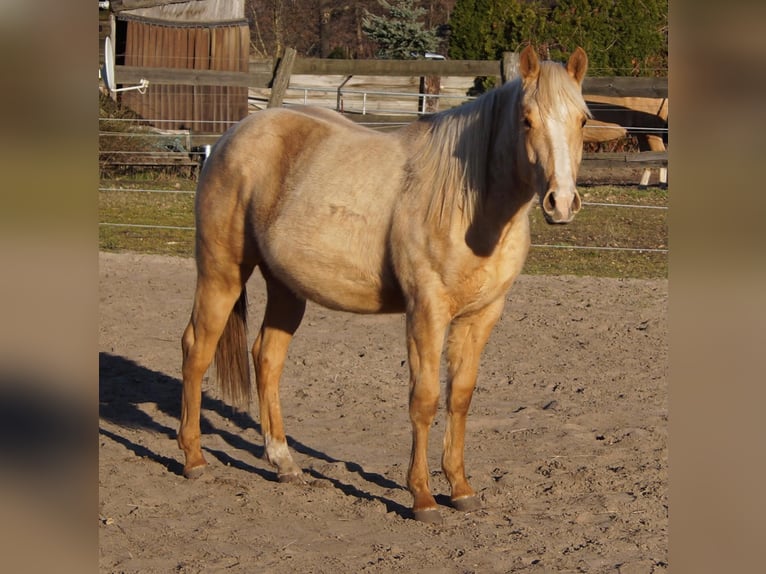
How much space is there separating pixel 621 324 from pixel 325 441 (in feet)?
9.66

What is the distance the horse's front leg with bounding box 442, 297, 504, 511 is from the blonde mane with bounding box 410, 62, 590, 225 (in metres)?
0.49

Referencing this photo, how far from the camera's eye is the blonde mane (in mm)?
3529

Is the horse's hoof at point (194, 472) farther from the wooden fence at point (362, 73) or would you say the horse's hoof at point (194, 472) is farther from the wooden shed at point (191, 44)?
the wooden shed at point (191, 44)

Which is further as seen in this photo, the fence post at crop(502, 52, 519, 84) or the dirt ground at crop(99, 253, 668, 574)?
the fence post at crop(502, 52, 519, 84)

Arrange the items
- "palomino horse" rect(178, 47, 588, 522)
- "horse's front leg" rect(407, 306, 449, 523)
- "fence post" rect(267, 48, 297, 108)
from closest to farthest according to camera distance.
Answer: "palomino horse" rect(178, 47, 588, 522), "horse's front leg" rect(407, 306, 449, 523), "fence post" rect(267, 48, 297, 108)

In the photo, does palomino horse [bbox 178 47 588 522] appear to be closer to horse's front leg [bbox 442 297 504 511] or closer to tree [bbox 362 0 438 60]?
horse's front leg [bbox 442 297 504 511]

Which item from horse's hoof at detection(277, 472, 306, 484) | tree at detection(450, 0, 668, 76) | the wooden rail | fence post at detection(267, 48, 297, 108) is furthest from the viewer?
tree at detection(450, 0, 668, 76)

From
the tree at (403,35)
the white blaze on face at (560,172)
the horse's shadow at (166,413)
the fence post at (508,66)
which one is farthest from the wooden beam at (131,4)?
the white blaze on face at (560,172)

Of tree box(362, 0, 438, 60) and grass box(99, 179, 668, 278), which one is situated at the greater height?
tree box(362, 0, 438, 60)

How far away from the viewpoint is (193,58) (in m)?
17.4

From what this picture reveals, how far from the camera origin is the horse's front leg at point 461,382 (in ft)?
12.8

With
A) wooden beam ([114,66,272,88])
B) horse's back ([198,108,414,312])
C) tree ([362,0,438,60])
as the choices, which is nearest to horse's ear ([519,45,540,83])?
horse's back ([198,108,414,312])

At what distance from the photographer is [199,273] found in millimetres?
4449

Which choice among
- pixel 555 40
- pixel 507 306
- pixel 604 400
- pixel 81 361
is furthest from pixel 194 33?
pixel 81 361
